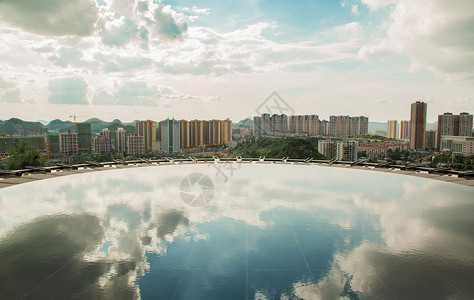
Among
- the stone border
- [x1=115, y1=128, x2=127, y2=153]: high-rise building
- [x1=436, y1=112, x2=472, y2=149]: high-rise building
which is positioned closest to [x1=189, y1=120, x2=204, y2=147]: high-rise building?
[x1=115, y1=128, x2=127, y2=153]: high-rise building

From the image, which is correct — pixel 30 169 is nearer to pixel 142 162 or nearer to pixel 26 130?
pixel 142 162

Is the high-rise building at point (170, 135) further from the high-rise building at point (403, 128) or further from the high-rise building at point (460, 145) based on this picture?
the high-rise building at point (403, 128)

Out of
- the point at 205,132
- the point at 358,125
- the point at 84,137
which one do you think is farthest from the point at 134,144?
the point at 358,125

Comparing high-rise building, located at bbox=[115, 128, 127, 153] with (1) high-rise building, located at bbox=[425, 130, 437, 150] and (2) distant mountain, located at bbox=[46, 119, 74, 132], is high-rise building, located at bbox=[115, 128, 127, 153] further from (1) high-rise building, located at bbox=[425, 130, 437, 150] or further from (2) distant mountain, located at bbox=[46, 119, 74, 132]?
(1) high-rise building, located at bbox=[425, 130, 437, 150]

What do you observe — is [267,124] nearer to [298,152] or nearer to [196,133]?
[196,133]

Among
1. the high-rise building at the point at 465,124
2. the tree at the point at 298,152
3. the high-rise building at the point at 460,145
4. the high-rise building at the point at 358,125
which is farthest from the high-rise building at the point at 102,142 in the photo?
the high-rise building at the point at 358,125

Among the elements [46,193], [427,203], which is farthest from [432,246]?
[46,193]
